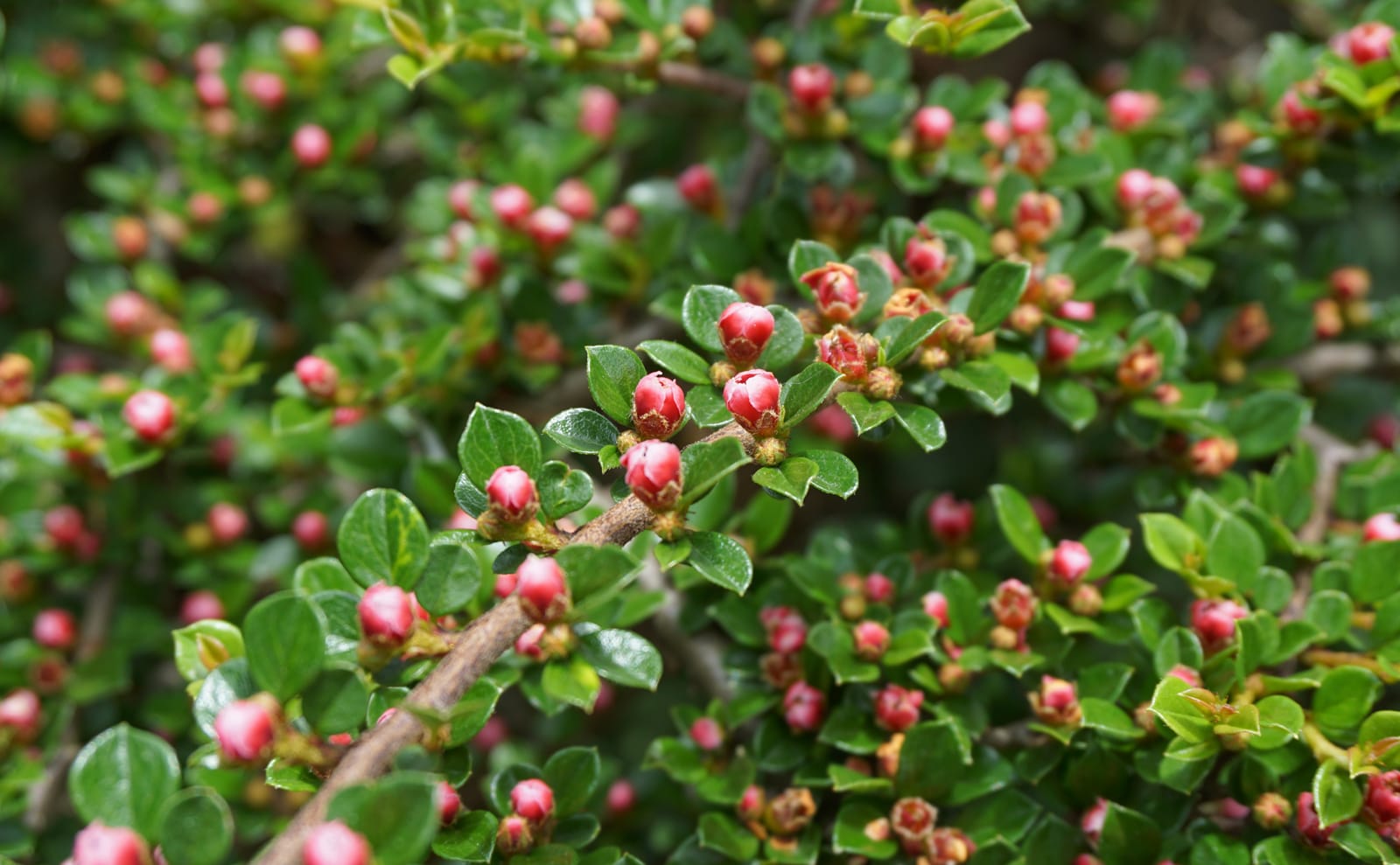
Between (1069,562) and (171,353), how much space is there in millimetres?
1294

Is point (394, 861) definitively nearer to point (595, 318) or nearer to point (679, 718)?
point (679, 718)

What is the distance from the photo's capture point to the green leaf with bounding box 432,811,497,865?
86 centimetres

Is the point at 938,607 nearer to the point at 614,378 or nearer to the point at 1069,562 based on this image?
the point at 1069,562

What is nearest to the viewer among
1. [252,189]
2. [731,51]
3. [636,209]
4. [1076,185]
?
[1076,185]

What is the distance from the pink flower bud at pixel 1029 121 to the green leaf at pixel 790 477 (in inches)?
29.1

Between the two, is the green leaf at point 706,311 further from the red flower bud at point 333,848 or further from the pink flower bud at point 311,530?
the pink flower bud at point 311,530

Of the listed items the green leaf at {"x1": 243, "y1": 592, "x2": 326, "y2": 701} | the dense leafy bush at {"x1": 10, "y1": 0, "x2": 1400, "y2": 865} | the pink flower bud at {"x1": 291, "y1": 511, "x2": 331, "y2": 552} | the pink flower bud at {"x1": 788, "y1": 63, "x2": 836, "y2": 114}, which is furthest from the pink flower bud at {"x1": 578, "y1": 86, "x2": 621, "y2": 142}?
the green leaf at {"x1": 243, "y1": 592, "x2": 326, "y2": 701}

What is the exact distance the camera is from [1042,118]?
1.40 meters

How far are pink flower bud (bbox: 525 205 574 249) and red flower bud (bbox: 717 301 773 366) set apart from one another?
2.04 ft

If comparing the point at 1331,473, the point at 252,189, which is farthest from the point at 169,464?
the point at 1331,473

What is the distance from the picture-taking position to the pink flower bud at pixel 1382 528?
118 centimetres

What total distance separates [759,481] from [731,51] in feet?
2.86

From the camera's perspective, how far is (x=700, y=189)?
157 centimetres

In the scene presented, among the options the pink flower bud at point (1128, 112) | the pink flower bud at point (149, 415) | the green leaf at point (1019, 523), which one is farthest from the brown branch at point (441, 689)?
the pink flower bud at point (1128, 112)
